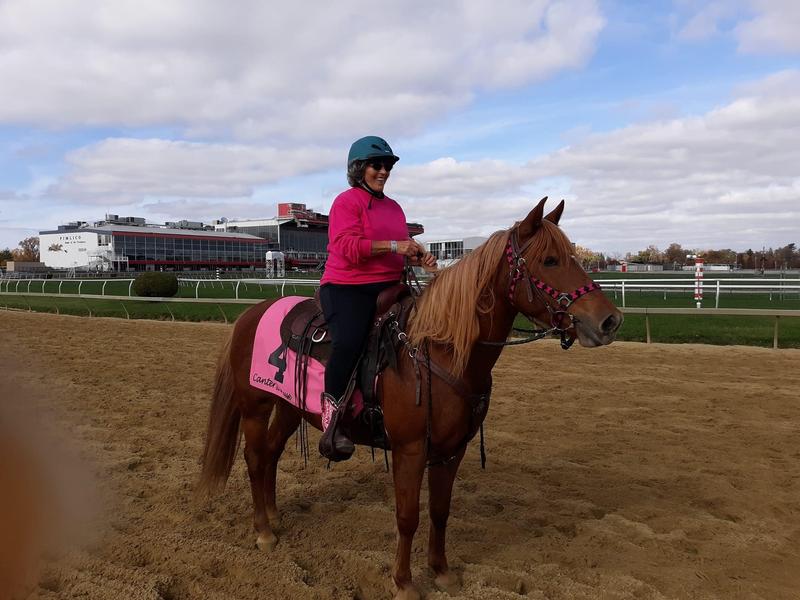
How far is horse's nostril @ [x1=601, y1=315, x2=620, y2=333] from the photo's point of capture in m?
2.73

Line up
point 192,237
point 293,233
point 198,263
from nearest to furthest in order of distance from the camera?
point 198,263, point 192,237, point 293,233

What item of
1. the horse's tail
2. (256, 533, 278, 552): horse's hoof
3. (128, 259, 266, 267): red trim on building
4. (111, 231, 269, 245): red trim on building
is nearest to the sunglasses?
the horse's tail

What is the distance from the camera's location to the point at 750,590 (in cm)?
324

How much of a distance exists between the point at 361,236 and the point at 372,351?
0.69 meters

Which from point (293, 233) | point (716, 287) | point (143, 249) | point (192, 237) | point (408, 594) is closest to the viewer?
point (408, 594)

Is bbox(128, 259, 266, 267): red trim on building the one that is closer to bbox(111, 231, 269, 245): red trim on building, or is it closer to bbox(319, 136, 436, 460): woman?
bbox(111, 231, 269, 245): red trim on building

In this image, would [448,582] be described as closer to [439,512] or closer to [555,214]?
[439,512]

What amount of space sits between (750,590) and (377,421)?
241 centimetres

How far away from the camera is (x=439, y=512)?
11.3 feet

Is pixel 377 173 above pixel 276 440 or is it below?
above

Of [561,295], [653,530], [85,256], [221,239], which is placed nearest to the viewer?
[561,295]

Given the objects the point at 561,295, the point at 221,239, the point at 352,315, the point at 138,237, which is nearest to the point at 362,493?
the point at 352,315

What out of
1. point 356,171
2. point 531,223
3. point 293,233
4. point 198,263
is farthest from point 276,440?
point 293,233

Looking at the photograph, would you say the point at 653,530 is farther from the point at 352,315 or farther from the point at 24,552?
the point at 24,552
